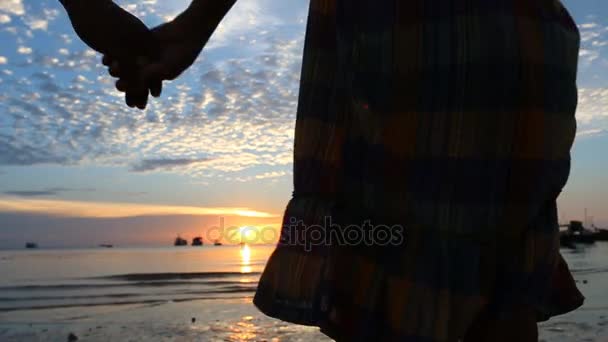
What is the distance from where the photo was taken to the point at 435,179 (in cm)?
88

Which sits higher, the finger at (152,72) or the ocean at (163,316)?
the finger at (152,72)

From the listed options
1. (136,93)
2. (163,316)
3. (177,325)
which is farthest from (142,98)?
(163,316)

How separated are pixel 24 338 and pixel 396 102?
23.8 ft

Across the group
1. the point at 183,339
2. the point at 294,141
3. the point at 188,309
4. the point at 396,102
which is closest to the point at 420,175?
the point at 396,102

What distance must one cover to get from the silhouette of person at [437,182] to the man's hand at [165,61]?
1.07 feet

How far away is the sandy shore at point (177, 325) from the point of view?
6477 mm

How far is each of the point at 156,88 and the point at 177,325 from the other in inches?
271

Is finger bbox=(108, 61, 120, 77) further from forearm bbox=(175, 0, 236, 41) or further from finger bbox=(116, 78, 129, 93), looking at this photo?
forearm bbox=(175, 0, 236, 41)

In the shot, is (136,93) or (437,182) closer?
(437,182)

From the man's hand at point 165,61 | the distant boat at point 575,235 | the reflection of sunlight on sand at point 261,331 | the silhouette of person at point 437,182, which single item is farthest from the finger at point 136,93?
the distant boat at point 575,235

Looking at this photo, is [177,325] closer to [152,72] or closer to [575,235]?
[152,72]

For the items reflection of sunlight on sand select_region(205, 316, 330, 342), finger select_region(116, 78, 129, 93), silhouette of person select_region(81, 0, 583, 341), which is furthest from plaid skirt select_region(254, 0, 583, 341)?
reflection of sunlight on sand select_region(205, 316, 330, 342)

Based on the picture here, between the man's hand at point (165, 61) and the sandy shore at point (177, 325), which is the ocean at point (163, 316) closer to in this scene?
the sandy shore at point (177, 325)

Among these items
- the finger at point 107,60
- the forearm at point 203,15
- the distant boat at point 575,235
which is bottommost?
the distant boat at point 575,235
